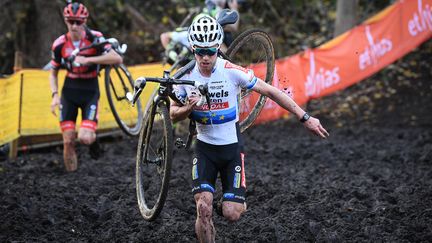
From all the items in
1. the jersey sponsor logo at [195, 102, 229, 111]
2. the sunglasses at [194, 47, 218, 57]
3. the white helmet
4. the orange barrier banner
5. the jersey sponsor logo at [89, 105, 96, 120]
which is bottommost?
the orange barrier banner

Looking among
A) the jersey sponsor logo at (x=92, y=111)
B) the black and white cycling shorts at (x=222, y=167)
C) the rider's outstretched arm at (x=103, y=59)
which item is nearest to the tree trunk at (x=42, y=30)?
the jersey sponsor logo at (x=92, y=111)

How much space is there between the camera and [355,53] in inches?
586

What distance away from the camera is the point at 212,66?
6359 mm

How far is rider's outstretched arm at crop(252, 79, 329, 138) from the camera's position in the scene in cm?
621

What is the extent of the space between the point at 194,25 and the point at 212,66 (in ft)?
1.35

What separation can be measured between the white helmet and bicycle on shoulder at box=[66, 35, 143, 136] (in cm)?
399

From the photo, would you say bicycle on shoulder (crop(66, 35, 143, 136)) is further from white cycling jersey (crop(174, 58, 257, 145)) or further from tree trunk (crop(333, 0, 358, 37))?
tree trunk (crop(333, 0, 358, 37))

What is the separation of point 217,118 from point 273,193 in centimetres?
266

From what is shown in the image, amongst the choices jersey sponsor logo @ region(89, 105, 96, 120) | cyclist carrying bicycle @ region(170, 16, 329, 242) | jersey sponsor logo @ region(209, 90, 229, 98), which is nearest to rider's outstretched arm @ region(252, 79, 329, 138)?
cyclist carrying bicycle @ region(170, 16, 329, 242)

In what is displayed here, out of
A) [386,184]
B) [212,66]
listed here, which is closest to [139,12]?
[386,184]

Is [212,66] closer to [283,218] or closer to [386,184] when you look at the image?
[283,218]

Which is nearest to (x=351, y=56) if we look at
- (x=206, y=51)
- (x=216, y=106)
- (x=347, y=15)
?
(x=347, y=15)

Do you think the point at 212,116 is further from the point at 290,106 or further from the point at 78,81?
the point at 78,81

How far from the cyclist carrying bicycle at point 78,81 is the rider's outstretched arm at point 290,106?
410cm
